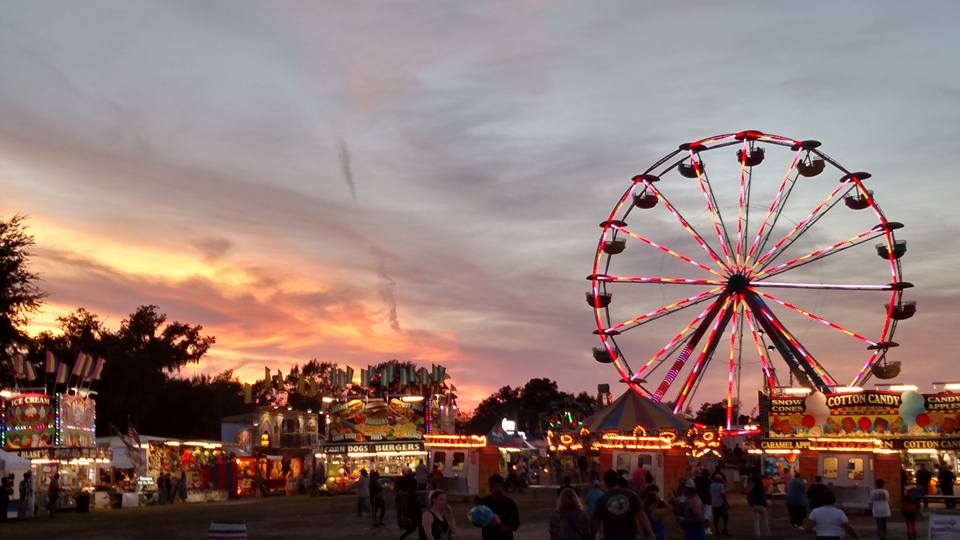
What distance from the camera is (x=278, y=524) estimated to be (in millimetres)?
31531

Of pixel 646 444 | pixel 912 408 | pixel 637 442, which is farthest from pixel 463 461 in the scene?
pixel 912 408

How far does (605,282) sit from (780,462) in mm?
11903

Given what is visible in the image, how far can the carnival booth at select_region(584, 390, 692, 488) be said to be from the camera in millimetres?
43156

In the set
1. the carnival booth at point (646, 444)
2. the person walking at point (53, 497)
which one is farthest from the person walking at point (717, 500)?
the person walking at point (53, 497)

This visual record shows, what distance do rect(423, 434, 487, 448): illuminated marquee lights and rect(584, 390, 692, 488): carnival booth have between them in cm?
472

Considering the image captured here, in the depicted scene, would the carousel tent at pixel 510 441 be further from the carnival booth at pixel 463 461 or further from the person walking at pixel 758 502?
the person walking at pixel 758 502

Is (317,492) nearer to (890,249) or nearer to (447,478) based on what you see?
(447,478)

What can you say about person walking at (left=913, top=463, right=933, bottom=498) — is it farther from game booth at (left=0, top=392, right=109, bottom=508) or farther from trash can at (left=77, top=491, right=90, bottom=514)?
game booth at (left=0, top=392, right=109, bottom=508)

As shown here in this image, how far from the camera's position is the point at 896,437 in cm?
4069

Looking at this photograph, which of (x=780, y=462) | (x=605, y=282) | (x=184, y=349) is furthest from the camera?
(x=184, y=349)

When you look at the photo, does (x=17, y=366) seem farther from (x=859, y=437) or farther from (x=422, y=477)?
(x=859, y=437)

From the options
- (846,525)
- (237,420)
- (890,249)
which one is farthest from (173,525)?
(237,420)

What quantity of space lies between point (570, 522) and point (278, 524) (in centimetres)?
2101

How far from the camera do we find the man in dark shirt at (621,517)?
39.1ft
